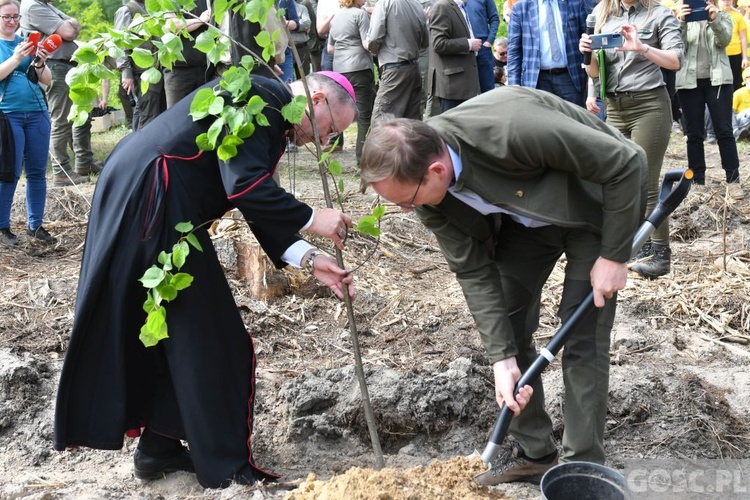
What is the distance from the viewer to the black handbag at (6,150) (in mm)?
6090

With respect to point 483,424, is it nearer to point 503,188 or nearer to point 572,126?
point 503,188

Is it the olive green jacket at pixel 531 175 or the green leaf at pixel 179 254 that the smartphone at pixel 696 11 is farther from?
the green leaf at pixel 179 254

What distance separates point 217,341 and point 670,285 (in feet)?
11.6

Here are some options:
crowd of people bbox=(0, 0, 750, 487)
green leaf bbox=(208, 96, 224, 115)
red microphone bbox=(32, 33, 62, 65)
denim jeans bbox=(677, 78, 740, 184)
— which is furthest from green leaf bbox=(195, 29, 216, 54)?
denim jeans bbox=(677, 78, 740, 184)

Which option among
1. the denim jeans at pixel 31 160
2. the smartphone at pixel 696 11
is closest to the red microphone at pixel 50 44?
the denim jeans at pixel 31 160

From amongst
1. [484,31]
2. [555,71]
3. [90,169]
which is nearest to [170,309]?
[555,71]

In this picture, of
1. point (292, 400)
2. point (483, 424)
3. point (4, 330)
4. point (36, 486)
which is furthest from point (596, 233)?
point (4, 330)

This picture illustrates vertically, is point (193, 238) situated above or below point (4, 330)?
Answer: above

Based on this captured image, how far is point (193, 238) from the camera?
2922 mm

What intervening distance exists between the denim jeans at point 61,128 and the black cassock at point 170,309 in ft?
16.9

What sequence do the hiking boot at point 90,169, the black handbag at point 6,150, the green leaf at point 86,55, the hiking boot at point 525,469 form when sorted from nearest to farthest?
1. the green leaf at point 86,55
2. the hiking boot at point 525,469
3. the black handbag at point 6,150
4. the hiking boot at point 90,169

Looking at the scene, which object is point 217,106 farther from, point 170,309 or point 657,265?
point 657,265

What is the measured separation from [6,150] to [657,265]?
495 centimetres

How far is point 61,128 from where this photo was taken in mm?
8328
